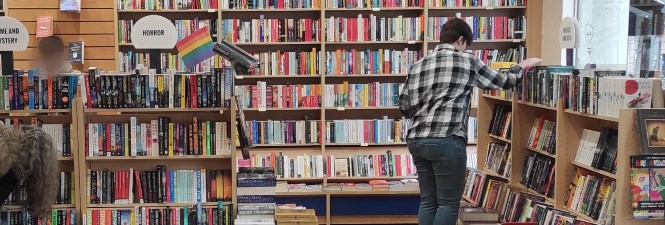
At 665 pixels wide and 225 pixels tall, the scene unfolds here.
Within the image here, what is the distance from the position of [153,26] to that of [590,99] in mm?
2536

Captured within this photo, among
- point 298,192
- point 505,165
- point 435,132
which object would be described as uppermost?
point 435,132

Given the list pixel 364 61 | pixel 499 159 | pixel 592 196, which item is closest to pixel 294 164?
pixel 364 61

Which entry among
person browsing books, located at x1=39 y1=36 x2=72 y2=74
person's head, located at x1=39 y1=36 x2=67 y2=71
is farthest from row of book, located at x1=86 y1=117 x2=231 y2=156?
person's head, located at x1=39 y1=36 x2=67 y2=71

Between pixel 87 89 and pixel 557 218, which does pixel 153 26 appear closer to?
pixel 87 89

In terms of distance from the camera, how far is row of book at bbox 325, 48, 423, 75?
6.35m

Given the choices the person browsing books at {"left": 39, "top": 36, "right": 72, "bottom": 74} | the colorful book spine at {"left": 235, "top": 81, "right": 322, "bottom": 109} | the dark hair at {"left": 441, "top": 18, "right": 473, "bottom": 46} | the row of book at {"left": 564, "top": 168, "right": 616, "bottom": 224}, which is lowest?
the row of book at {"left": 564, "top": 168, "right": 616, "bottom": 224}

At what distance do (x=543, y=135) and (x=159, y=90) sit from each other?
7.72ft

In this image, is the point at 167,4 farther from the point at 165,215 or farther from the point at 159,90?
the point at 165,215

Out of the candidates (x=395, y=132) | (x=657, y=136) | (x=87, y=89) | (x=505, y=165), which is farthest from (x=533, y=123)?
(x=87, y=89)

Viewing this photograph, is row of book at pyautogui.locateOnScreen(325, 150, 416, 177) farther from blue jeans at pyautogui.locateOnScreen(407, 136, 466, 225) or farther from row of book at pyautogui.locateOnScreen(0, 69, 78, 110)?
row of book at pyautogui.locateOnScreen(0, 69, 78, 110)

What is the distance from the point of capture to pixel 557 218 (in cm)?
383

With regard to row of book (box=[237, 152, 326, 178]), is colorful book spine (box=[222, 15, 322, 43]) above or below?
above

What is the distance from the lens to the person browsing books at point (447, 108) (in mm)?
3709

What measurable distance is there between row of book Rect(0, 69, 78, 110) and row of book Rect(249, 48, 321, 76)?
2.40 meters
